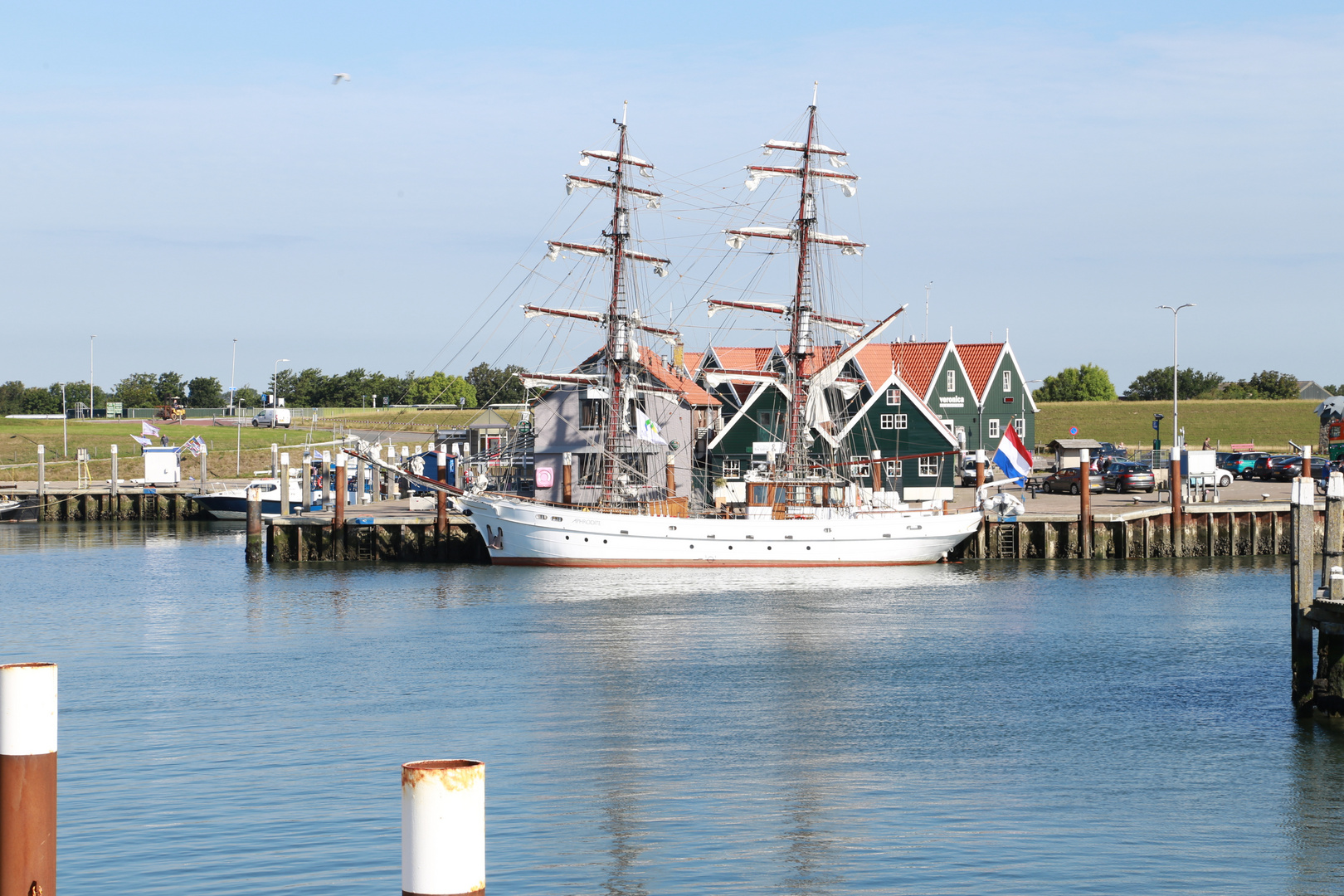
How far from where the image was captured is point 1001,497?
203 ft

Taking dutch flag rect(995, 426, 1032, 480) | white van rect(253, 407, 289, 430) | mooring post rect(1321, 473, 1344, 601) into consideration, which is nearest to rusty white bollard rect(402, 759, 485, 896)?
mooring post rect(1321, 473, 1344, 601)

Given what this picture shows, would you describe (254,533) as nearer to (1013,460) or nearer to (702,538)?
(702,538)

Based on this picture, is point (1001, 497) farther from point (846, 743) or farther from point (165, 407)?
point (165, 407)

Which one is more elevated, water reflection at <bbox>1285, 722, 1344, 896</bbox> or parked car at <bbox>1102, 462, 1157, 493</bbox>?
parked car at <bbox>1102, 462, 1157, 493</bbox>

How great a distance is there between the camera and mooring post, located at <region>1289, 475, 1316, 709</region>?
24.8m

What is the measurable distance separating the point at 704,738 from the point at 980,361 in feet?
235

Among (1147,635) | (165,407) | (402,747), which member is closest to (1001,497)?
(1147,635)

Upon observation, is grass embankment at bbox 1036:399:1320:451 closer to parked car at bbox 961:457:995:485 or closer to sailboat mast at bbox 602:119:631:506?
parked car at bbox 961:457:995:485

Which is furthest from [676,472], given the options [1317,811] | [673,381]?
[1317,811]

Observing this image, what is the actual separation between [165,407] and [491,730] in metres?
150

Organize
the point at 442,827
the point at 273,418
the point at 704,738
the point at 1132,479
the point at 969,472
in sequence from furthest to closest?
the point at 273,418 < the point at 969,472 < the point at 1132,479 < the point at 704,738 < the point at 442,827

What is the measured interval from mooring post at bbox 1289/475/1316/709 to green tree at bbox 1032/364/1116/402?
170 meters

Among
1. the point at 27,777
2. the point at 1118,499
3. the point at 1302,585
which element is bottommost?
the point at 1118,499

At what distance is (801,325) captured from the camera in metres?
66.6
